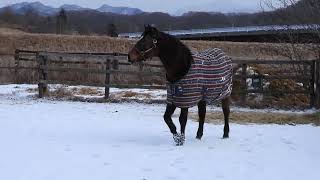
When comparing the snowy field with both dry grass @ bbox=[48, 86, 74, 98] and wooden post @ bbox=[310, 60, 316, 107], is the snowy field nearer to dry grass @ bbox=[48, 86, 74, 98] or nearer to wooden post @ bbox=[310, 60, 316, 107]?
dry grass @ bbox=[48, 86, 74, 98]

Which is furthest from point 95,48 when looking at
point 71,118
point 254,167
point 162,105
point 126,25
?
point 126,25

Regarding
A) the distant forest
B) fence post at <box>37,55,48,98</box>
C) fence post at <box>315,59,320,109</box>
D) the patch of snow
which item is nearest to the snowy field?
the patch of snow

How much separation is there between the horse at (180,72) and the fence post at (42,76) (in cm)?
691

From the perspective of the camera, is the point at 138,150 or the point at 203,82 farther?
the point at 203,82

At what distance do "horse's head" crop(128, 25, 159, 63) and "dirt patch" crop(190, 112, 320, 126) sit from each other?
3.20 metres

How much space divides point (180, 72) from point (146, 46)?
650 mm

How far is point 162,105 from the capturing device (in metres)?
13.6

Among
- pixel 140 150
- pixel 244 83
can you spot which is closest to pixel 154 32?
pixel 140 150

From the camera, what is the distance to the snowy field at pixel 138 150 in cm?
605

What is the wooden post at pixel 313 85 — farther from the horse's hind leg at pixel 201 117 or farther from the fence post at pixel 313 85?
the horse's hind leg at pixel 201 117

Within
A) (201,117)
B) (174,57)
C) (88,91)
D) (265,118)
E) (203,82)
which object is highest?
(174,57)

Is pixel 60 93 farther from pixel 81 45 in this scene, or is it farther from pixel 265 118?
pixel 81 45

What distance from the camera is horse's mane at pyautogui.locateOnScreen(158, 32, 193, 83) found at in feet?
25.9

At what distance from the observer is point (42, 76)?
14648mm
